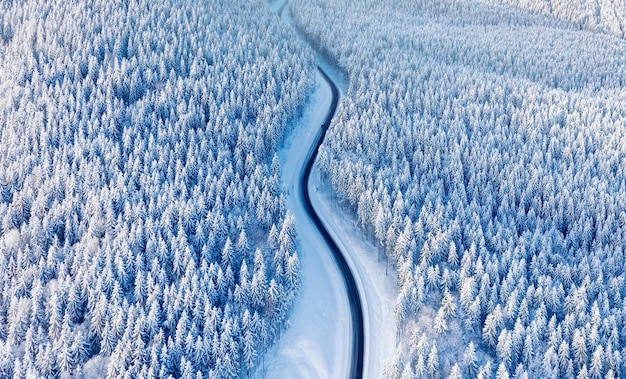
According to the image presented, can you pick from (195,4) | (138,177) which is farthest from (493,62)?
(138,177)

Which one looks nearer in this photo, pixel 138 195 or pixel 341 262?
pixel 138 195

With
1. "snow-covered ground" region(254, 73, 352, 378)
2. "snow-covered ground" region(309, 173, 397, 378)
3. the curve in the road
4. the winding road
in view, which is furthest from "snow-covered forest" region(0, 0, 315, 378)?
"snow-covered ground" region(309, 173, 397, 378)

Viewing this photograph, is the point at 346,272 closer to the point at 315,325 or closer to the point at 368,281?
the point at 368,281

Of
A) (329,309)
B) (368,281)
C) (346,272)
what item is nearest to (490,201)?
(368,281)

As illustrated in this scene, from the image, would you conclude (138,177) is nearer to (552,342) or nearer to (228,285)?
(228,285)

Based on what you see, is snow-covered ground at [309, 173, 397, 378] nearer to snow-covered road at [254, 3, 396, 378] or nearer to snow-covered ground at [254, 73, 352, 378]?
snow-covered road at [254, 3, 396, 378]

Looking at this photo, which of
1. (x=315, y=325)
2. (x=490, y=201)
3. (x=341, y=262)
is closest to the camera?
(x=315, y=325)

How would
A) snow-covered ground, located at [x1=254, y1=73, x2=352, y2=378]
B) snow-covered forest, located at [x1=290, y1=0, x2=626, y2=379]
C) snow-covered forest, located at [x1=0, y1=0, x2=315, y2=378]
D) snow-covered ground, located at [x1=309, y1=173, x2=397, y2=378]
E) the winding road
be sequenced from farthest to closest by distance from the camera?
snow-covered ground, located at [x1=309, y1=173, x2=397, y2=378]
the winding road
snow-covered ground, located at [x1=254, y1=73, x2=352, y2=378]
snow-covered forest, located at [x1=290, y1=0, x2=626, y2=379]
snow-covered forest, located at [x1=0, y1=0, x2=315, y2=378]
